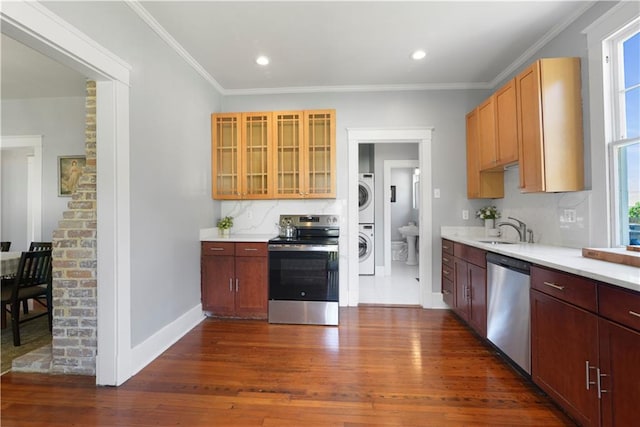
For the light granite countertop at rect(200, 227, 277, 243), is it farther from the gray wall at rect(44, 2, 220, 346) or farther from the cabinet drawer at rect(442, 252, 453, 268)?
the cabinet drawer at rect(442, 252, 453, 268)

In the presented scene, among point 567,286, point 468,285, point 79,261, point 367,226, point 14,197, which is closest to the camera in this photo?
point 567,286

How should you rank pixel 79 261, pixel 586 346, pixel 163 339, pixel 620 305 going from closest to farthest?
pixel 620 305
pixel 586 346
pixel 79 261
pixel 163 339

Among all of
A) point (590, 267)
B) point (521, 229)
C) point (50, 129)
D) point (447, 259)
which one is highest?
point (50, 129)

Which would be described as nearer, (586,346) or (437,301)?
(586,346)

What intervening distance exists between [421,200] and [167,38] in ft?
Result: 10.2

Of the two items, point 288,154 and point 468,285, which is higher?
point 288,154

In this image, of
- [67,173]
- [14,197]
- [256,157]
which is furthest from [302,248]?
[14,197]

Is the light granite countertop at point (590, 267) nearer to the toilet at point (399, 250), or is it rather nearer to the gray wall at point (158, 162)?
the gray wall at point (158, 162)

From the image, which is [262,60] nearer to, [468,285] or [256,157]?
[256,157]

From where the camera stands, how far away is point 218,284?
3080 millimetres

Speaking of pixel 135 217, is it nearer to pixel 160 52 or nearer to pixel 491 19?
pixel 160 52

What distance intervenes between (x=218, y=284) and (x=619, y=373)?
304 cm

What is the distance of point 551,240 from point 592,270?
1329 millimetres

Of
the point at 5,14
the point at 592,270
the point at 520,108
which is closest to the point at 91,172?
the point at 5,14
